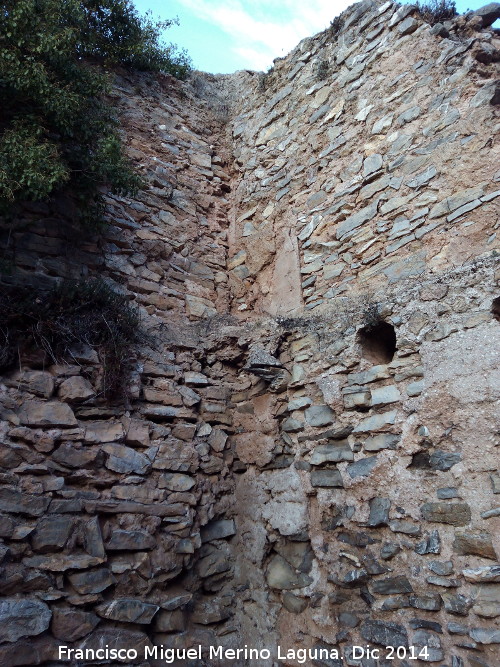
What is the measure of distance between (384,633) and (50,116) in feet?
13.3

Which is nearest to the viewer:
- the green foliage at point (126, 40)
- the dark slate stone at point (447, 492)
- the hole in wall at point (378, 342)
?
the dark slate stone at point (447, 492)

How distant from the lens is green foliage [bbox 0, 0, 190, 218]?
3.52 m

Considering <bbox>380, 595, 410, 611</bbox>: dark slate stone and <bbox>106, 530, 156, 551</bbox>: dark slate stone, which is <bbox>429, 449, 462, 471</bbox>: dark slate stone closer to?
<bbox>380, 595, 410, 611</bbox>: dark slate stone

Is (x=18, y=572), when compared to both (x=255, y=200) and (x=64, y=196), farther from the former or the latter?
(x=255, y=200)

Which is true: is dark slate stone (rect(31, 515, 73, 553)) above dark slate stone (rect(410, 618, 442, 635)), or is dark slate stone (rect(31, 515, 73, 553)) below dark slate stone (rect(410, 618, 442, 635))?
above

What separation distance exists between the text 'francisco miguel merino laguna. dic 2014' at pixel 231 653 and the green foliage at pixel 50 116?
275 centimetres

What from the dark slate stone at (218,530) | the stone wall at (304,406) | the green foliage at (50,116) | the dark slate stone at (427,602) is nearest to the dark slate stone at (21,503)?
the stone wall at (304,406)

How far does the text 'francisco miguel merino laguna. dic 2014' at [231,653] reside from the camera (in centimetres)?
260

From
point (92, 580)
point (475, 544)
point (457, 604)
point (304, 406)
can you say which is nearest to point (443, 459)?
point (475, 544)

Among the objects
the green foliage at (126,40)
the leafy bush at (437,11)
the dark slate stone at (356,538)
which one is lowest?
the dark slate stone at (356,538)

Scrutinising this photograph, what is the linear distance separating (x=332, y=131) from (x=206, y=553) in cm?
362

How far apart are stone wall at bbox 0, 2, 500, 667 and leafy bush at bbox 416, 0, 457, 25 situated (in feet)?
0.45

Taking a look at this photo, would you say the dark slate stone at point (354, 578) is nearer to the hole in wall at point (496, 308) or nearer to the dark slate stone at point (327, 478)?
the dark slate stone at point (327, 478)

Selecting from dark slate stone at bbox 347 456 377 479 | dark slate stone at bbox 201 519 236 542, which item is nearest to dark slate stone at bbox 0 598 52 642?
dark slate stone at bbox 201 519 236 542
